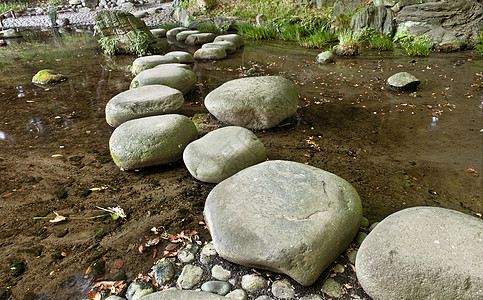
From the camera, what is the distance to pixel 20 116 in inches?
162

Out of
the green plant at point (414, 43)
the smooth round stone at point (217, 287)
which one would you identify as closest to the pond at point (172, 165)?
the smooth round stone at point (217, 287)

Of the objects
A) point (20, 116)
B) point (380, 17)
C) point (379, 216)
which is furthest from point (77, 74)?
point (380, 17)

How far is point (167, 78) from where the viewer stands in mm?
4332

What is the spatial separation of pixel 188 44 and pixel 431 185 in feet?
24.9

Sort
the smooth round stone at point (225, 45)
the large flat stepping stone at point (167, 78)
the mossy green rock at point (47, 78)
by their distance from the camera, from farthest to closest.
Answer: the smooth round stone at point (225, 45) < the mossy green rock at point (47, 78) < the large flat stepping stone at point (167, 78)

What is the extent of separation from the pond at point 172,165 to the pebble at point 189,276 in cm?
24

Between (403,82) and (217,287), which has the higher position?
(217,287)

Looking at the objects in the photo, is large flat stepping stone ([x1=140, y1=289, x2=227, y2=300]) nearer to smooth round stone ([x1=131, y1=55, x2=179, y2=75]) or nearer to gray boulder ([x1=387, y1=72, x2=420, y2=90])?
gray boulder ([x1=387, y1=72, x2=420, y2=90])

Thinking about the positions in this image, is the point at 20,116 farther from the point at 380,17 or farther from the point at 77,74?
the point at 380,17

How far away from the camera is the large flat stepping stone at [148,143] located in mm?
A: 2738

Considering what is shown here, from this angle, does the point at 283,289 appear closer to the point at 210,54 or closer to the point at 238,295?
the point at 238,295

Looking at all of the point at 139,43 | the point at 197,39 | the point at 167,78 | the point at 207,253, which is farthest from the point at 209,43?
the point at 207,253

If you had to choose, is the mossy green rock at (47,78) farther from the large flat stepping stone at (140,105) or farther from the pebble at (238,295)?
the pebble at (238,295)

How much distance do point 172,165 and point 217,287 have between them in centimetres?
145
